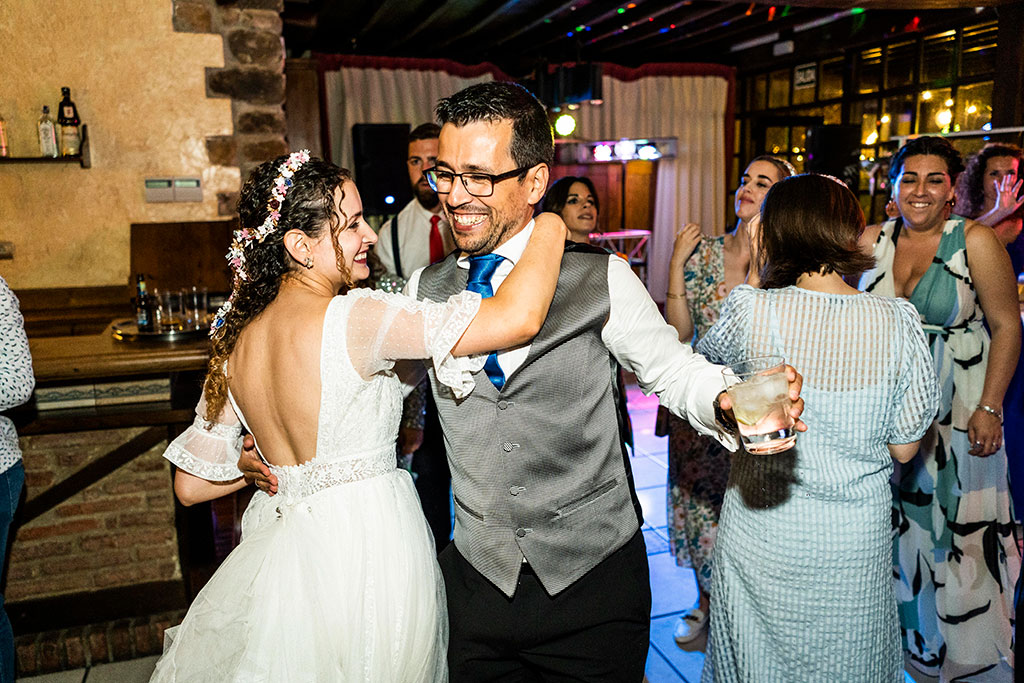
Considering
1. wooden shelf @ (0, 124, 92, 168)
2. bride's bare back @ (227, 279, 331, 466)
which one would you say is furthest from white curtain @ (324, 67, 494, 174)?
Result: bride's bare back @ (227, 279, 331, 466)

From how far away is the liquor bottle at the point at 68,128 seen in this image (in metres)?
4.02

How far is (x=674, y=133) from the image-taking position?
10.2 m

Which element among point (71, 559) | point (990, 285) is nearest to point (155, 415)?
point (71, 559)

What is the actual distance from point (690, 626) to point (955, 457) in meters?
1.12

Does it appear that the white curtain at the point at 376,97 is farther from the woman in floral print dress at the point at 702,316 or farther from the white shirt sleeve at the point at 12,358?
the white shirt sleeve at the point at 12,358

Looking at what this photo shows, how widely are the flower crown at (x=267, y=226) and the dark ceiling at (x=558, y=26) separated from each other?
418 cm

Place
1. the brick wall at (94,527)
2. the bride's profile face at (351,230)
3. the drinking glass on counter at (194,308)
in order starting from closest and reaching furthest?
the bride's profile face at (351,230) < the brick wall at (94,527) < the drinking glass on counter at (194,308)

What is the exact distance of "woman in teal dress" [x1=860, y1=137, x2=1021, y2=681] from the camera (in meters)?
2.46

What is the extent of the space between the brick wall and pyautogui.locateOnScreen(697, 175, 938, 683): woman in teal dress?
2269 millimetres

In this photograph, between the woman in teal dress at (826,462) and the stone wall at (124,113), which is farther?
the stone wall at (124,113)

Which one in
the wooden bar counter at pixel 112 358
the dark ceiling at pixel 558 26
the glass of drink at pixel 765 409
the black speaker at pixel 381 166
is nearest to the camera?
the glass of drink at pixel 765 409

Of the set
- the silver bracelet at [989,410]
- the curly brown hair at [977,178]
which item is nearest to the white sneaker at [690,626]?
the silver bracelet at [989,410]

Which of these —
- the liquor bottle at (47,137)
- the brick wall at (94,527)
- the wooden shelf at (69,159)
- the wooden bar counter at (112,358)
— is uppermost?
the liquor bottle at (47,137)

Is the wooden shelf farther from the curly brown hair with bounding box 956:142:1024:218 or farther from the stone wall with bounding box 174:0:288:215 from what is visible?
the curly brown hair with bounding box 956:142:1024:218
